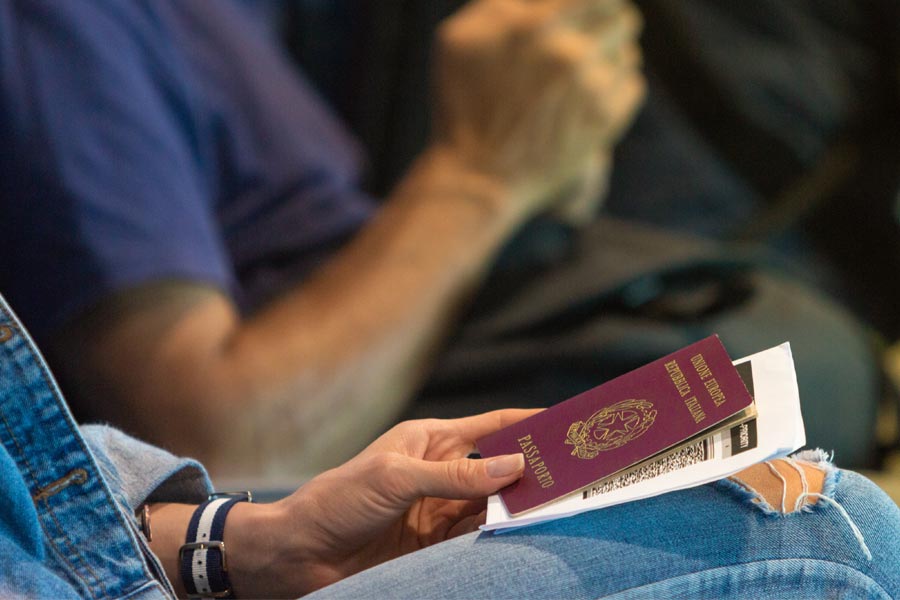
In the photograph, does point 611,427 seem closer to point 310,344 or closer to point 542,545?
point 542,545

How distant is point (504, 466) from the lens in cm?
54

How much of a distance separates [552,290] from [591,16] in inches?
15.4

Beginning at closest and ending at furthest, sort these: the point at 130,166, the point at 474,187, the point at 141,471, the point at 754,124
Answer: the point at 141,471 → the point at 130,166 → the point at 474,187 → the point at 754,124

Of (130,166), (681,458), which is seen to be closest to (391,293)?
(130,166)

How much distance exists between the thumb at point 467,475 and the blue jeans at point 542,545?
29mm

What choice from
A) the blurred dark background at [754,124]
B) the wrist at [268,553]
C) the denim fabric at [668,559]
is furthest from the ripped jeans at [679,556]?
the blurred dark background at [754,124]

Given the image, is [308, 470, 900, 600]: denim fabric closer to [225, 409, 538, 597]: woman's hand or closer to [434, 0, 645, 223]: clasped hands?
[225, 409, 538, 597]: woman's hand

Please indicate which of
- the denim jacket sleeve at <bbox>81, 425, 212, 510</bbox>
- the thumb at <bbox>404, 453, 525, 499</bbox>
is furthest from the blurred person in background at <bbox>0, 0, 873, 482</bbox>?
the thumb at <bbox>404, 453, 525, 499</bbox>

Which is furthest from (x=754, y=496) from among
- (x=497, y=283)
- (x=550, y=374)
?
(x=497, y=283)

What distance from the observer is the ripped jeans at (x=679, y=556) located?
50 cm

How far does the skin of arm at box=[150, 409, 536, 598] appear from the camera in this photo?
22.6 inches

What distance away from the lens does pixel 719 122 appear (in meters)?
1.49

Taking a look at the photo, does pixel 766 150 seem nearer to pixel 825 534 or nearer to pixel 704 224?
pixel 704 224

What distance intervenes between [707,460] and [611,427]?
0.06 metres
